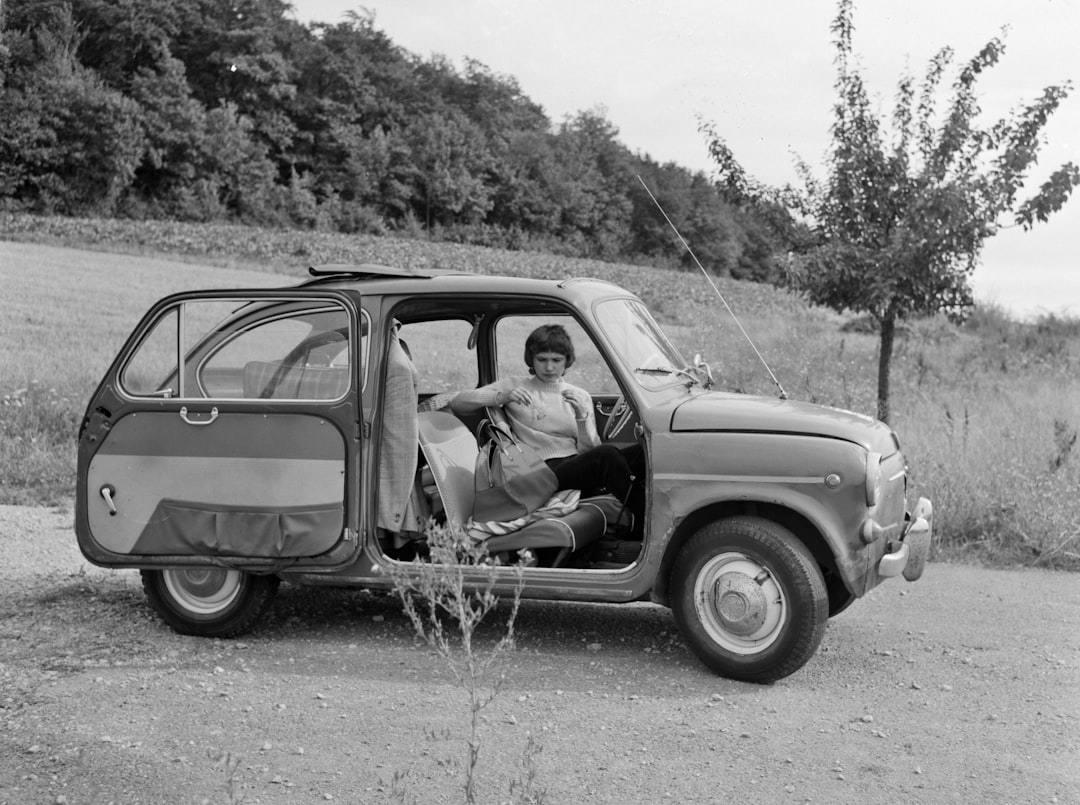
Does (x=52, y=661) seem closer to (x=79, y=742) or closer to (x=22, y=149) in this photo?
(x=79, y=742)

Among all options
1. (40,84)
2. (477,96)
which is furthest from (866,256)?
(477,96)

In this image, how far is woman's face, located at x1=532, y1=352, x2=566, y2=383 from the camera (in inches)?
256

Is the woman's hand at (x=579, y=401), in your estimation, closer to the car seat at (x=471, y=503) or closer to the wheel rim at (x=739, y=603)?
the car seat at (x=471, y=503)

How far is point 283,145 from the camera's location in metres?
54.2

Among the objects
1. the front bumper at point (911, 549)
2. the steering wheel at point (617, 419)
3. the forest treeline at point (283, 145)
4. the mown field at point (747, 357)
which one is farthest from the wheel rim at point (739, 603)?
the forest treeline at point (283, 145)

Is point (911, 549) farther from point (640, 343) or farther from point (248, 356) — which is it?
point (248, 356)

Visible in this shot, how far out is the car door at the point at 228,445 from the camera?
6.11 meters

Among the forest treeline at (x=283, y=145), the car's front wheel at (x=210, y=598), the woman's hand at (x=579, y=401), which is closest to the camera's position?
the car's front wheel at (x=210, y=598)

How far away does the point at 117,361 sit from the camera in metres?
6.34

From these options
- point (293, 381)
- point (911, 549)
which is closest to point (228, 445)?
point (293, 381)

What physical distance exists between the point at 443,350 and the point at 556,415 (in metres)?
2.60

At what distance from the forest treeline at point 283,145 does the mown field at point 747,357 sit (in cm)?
599

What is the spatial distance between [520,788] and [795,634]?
1.72 m

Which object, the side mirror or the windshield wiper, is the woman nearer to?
the windshield wiper
